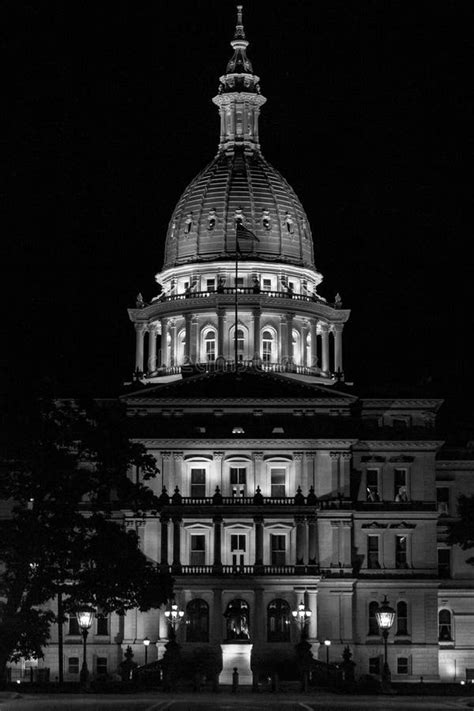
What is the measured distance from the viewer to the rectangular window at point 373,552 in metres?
134

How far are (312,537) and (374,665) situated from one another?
32.5ft

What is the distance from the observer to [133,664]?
10938cm

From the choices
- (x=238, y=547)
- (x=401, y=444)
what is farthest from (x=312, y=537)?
(x=401, y=444)

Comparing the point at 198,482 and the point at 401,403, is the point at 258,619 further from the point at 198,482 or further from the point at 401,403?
the point at 401,403

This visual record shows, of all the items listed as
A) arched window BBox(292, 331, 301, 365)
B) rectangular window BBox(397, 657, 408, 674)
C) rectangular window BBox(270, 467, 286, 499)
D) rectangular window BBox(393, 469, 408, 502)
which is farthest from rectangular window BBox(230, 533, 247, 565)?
arched window BBox(292, 331, 301, 365)

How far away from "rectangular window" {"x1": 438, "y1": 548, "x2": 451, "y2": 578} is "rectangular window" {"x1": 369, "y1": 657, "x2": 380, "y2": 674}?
1210 centimetres

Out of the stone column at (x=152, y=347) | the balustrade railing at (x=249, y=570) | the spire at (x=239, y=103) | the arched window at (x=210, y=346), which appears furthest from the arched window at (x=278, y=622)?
the spire at (x=239, y=103)

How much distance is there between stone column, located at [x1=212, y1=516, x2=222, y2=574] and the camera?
12619 cm

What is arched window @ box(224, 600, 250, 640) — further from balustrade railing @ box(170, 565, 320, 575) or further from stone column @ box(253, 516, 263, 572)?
stone column @ box(253, 516, 263, 572)

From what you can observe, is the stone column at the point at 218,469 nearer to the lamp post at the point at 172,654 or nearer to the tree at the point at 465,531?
the lamp post at the point at 172,654

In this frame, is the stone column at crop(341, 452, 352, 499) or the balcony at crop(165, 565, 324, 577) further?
the stone column at crop(341, 452, 352, 499)

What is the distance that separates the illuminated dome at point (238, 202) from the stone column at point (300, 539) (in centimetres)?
3211

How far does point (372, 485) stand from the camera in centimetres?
13600

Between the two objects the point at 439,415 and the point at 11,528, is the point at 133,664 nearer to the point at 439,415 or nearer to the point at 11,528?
the point at 11,528
